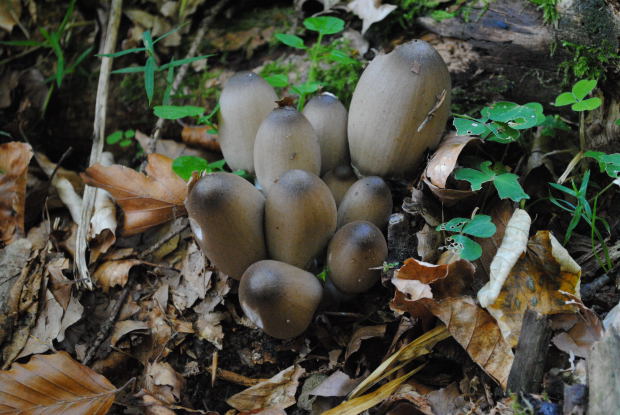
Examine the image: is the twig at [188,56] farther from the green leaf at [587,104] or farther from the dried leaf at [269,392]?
the green leaf at [587,104]

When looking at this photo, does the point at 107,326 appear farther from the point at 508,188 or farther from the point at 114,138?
the point at 508,188

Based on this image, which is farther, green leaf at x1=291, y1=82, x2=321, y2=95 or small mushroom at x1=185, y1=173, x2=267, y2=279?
green leaf at x1=291, y1=82, x2=321, y2=95

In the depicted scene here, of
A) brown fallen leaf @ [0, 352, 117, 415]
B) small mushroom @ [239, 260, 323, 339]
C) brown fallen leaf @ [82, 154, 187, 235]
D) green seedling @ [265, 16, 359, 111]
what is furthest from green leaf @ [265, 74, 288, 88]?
brown fallen leaf @ [0, 352, 117, 415]

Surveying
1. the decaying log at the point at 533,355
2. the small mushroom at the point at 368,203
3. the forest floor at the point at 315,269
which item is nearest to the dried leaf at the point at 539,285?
the forest floor at the point at 315,269

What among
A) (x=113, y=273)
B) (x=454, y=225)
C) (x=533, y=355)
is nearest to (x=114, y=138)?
(x=113, y=273)

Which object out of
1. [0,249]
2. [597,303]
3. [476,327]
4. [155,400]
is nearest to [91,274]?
[0,249]

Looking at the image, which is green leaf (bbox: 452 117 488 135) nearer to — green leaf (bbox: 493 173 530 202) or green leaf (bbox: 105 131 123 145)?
green leaf (bbox: 493 173 530 202)
